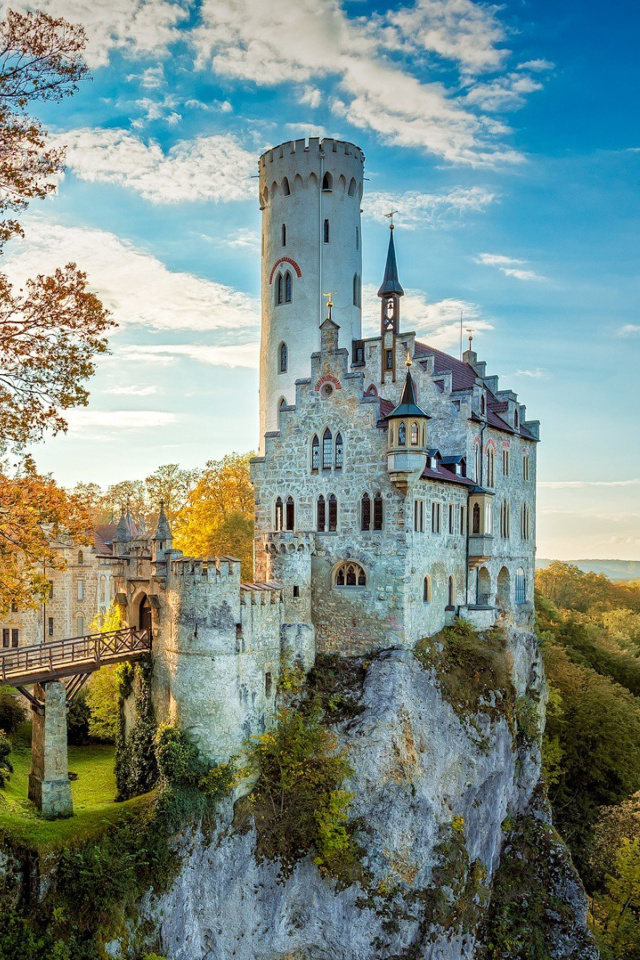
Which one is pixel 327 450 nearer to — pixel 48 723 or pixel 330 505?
pixel 330 505

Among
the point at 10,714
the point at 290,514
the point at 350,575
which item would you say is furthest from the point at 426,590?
the point at 10,714

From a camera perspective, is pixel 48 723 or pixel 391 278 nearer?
pixel 48 723

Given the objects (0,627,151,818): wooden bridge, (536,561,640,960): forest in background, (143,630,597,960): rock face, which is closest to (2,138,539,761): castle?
(143,630,597,960): rock face

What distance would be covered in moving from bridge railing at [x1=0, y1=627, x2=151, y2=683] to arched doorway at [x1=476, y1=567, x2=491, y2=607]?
673 inches

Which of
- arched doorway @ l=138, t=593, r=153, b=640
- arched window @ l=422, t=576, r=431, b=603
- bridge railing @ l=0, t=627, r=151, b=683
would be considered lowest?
bridge railing @ l=0, t=627, r=151, b=683

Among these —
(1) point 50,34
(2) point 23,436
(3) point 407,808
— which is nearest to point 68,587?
(3) point 407,808

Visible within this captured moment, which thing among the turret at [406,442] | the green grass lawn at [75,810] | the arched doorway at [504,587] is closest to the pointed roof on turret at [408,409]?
the turret at [406,442]

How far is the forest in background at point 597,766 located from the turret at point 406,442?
68.4 feet

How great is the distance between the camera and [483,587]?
37.6m

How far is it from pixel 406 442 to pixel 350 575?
6.19 metres

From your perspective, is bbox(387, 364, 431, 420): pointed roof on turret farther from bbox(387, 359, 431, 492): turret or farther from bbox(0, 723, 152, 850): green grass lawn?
bbox(0, 723, 152, 850): green grass lawn

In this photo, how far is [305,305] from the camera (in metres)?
39.0

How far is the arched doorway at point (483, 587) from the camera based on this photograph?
123 ft

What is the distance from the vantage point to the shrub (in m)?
38.8
